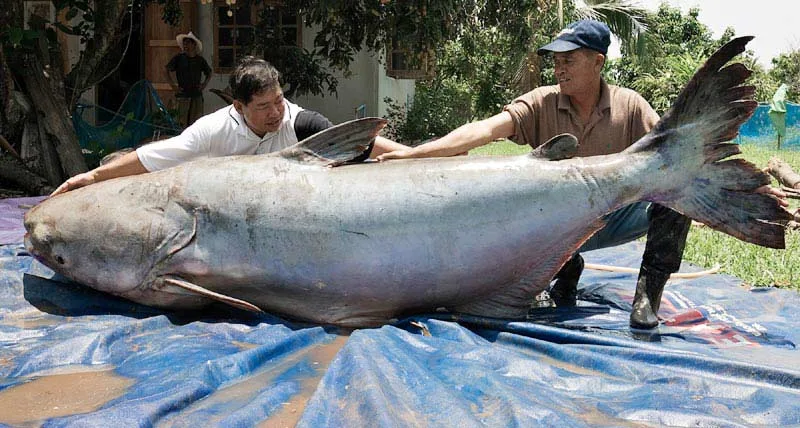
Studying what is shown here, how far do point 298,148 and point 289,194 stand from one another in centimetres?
21

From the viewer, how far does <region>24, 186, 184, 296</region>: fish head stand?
10.5 feet

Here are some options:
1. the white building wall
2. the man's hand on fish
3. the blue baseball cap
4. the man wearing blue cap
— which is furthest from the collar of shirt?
the white building wall

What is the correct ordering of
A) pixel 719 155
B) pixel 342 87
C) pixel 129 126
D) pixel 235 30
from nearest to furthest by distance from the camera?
1. pixel 719 155
2. pixel 129 126
3. pixel 235 30
4. pixel 342 87

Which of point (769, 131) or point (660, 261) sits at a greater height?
point (660, 261)

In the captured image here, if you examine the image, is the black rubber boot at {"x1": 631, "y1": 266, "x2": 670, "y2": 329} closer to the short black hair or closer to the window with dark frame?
the short black hair

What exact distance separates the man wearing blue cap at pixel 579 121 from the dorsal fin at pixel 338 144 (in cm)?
28

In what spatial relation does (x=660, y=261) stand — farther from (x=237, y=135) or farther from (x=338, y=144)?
(x=237, y=135)

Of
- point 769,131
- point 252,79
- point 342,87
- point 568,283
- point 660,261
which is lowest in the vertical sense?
point 769,131

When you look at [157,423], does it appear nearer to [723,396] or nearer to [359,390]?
[359,390]

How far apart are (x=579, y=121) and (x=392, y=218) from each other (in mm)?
1217

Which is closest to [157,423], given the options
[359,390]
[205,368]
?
[205,368]

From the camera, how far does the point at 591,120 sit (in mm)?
3713

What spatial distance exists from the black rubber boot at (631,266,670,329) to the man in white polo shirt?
1236 mm

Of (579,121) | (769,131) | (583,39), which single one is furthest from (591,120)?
(769,131)
